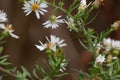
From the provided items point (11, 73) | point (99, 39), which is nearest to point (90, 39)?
point (99, 39)

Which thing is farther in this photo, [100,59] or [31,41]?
[31,41]

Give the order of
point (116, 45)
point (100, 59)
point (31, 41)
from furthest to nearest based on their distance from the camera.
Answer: point (31, 41)
point (116, 45)
point (100, 59)

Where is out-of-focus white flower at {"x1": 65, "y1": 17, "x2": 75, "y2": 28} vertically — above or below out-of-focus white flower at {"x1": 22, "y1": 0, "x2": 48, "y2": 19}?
below

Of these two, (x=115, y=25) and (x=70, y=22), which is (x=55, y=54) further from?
(x=115, y=25)

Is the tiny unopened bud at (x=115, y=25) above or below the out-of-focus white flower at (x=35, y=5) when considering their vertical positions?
below

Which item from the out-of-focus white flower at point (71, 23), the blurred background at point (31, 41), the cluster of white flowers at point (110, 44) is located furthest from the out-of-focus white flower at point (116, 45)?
the blurred background at point (31, 41)

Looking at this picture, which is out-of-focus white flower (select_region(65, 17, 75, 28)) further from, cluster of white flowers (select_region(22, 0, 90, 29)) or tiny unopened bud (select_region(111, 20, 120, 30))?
tiny unopened bud (select_region(111, 20, 120, 30))

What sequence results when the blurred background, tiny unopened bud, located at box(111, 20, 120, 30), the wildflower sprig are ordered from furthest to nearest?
the blurred background, tiny unopened bud, located at box(111, 20, 120, 30), the wildflower sprig

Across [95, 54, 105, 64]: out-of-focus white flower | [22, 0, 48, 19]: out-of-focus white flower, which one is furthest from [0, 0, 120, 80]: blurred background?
[95, 54, 105, 64]: out-of-focus white flower

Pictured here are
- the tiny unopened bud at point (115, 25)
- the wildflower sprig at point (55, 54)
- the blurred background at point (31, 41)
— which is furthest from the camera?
the blurred background at point (31, 41)

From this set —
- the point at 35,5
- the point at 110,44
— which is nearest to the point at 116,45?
the point at 110,44

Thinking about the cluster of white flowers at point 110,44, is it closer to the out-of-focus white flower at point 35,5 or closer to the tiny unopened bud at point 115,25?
the tiny unopened bud at point 115,25

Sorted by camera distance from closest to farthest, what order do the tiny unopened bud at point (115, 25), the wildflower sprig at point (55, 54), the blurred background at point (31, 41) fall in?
the wildflower sprig at point (55, 54) → the tiny unopened bud at point (115, 25) → the blurred background at point (31, 41)
